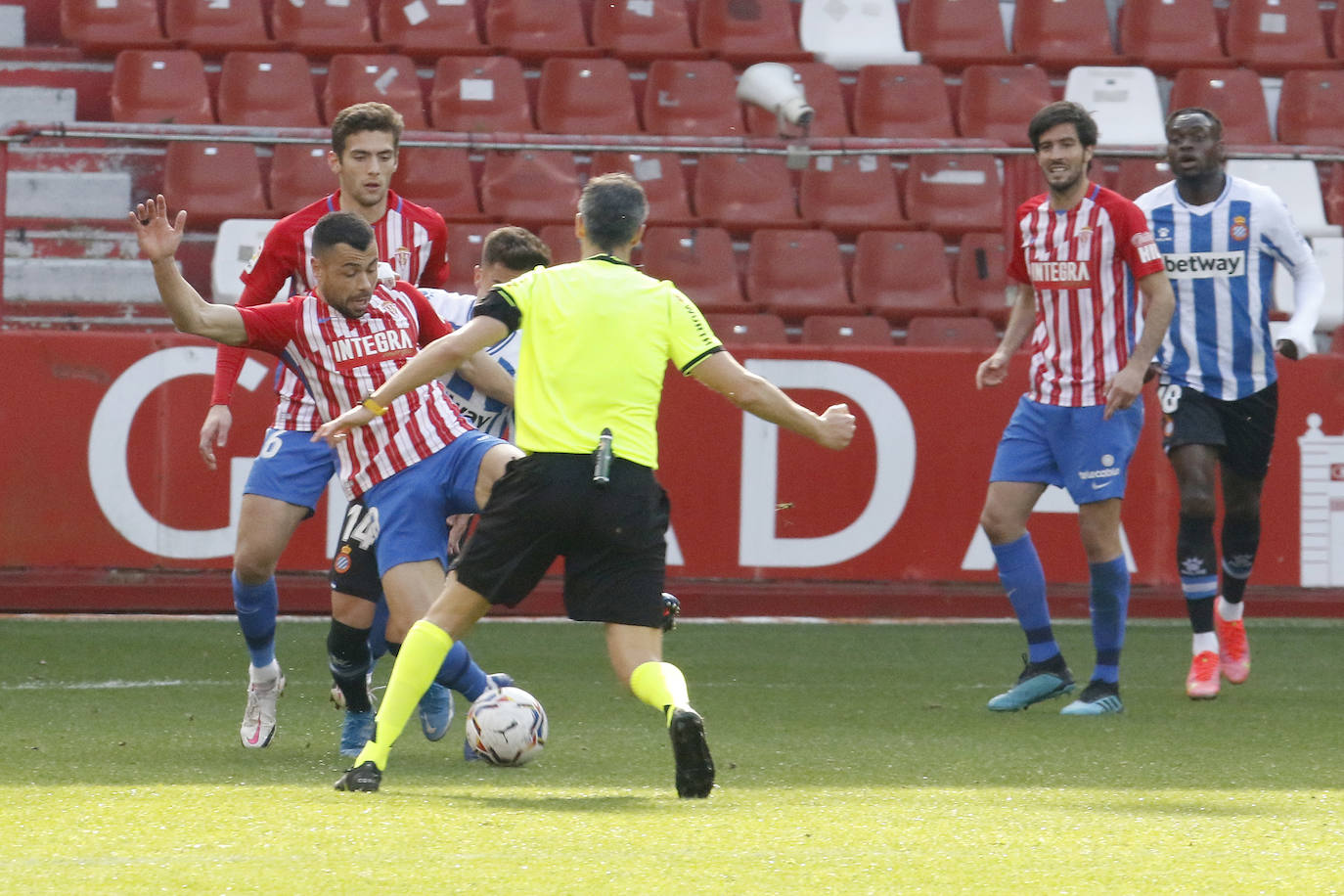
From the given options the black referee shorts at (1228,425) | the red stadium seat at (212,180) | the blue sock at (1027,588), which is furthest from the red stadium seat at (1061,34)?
the blue sock at (1027,588)

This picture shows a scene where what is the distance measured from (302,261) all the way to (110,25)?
6510 mm

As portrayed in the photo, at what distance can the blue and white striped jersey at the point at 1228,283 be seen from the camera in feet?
23.9

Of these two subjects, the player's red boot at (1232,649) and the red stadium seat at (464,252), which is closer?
the player's red boot at (1232,649)

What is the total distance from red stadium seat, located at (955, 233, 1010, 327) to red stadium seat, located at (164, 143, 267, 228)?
3.59 metres

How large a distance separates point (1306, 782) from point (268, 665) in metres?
3.06

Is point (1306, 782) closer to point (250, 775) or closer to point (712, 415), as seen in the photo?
point (250, 775)

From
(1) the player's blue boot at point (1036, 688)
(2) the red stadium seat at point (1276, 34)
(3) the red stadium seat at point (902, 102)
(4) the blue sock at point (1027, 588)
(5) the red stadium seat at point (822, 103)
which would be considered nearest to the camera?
(1) the player's blue boot at point (1036, 688)

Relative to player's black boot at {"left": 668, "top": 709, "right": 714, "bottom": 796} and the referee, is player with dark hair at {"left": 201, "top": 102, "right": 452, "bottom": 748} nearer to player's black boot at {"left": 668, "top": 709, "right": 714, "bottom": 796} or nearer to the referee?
the referee

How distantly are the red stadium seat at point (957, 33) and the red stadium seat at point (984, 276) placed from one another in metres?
3.34

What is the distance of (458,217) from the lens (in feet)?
33.1

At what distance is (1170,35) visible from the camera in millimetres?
12820

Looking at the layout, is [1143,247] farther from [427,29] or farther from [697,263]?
[427,29]

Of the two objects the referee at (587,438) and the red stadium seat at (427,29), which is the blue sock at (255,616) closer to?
the referee at (587,438)

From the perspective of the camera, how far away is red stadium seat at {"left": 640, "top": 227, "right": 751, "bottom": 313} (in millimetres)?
9789
